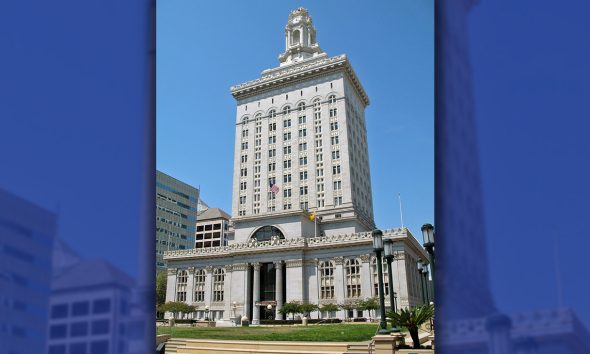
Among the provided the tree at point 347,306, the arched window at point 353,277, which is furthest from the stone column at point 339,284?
the arched window at point 353,277

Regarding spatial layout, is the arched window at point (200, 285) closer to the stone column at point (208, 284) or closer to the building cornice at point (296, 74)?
the stone column at point (208, 284)

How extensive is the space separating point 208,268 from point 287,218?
14.0m

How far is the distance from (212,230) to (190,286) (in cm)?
4297

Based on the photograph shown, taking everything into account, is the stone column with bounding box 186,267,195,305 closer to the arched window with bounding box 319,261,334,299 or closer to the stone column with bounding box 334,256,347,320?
the arched window with bounding box 319,261,334,299

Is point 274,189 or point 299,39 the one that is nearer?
point 274,189

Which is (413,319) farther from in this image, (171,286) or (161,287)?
(161,287)

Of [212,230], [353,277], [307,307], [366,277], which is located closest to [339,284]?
[353,277]

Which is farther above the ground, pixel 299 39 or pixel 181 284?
pixel 299 39

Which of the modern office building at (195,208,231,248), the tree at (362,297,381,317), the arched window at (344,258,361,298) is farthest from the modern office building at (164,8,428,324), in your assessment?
the modern office building at (195,208,231,248)

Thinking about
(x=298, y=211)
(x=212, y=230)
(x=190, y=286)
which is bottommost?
(x=190, y=286)

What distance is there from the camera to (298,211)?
56.1 meters
